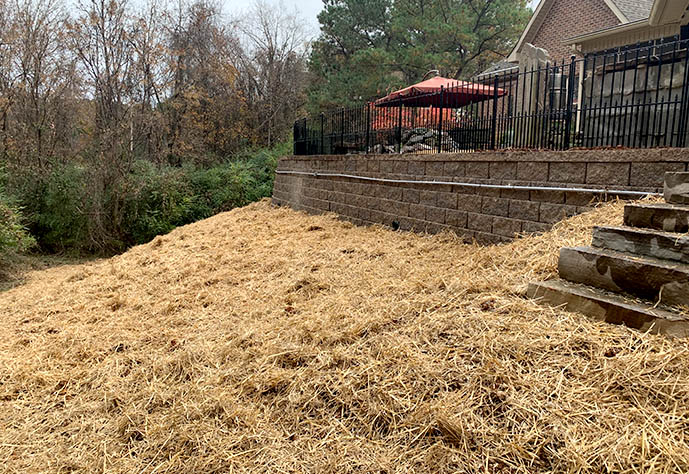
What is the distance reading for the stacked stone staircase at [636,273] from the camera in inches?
95.3

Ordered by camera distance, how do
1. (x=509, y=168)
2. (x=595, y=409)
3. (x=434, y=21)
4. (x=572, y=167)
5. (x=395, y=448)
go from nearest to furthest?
(x=595, y=409) → (x=395, y=448) → (x=572, y=167) → (x=509, y=168) → (x=434, y=21)

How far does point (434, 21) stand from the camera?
1898cm

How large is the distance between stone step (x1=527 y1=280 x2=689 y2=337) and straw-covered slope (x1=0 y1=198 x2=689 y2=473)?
0.08 metres

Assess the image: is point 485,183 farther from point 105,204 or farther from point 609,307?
point 105,204

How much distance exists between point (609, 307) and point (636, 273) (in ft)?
0.85

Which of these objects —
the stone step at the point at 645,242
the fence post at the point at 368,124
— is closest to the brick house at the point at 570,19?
the fence post at the point at 368,124

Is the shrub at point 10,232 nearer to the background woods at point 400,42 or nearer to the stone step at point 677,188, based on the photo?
the stone step at point 677,188

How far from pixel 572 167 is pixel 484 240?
4.07 feet

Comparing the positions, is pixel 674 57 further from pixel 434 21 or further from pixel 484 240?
pixel 434 21

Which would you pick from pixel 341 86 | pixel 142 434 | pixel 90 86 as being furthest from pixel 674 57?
pixel 341 86

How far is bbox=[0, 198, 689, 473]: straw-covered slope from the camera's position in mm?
2033

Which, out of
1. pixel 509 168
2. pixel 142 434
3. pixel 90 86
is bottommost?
pixel 142 434

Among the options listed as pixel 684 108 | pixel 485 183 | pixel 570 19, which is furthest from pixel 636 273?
pixel 570 19

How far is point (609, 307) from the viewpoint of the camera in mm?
2568
